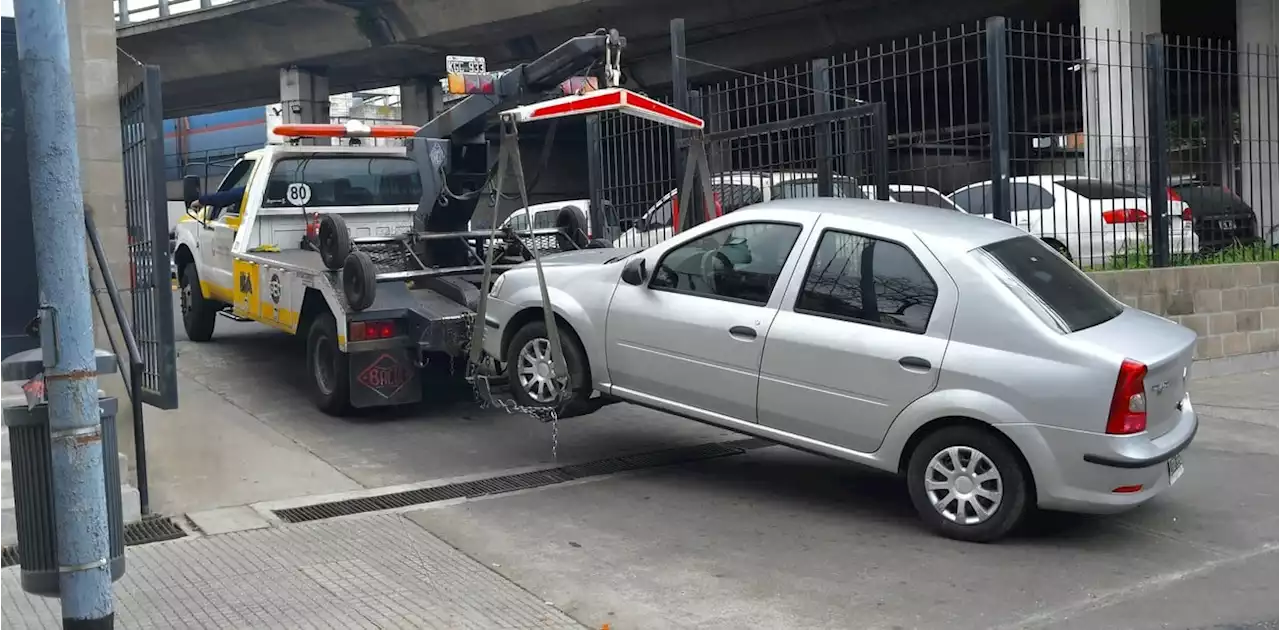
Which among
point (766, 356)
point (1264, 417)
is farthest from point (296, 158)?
point (1264, 417)

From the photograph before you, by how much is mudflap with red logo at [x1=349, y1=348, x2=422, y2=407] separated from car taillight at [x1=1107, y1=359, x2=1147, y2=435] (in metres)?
4.97

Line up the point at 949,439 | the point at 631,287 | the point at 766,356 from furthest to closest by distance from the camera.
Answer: the point at 631,287 → the point at 766,356 → the point at 949,439

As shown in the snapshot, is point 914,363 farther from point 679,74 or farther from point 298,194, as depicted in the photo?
point 298,194

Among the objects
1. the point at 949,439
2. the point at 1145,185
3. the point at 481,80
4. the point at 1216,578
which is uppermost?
the point at 481,80

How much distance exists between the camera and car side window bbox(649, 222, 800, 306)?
6.74m

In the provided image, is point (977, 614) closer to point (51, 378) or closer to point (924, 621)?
point (924, 621)

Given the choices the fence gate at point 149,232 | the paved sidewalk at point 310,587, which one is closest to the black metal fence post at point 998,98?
the paved sidewalk at point 310,587

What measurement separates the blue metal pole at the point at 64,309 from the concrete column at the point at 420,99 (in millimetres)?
26860

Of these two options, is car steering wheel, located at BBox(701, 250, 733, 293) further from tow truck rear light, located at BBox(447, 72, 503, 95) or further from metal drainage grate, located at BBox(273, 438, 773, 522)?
tow truck rear light, located at BBox(447, 72, 503, 95)

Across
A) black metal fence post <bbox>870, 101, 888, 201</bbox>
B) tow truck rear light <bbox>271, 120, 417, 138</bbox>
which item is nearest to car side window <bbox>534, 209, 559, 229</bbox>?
tow truck rear light <bbox>271, 120, 417, 138</bbox>

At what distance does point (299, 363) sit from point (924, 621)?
765 centimetres

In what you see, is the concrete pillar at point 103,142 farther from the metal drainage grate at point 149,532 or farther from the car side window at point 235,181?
the car side window at point 235,181

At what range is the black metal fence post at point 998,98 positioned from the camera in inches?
371

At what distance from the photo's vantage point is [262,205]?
10.3 meters
